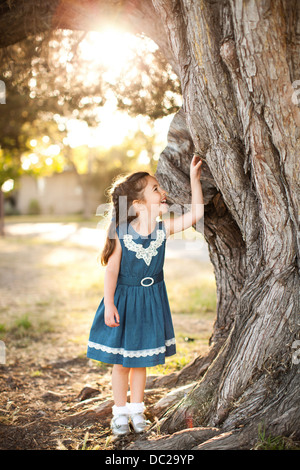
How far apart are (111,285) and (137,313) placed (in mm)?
263

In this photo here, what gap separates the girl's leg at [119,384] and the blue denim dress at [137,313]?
11 cm

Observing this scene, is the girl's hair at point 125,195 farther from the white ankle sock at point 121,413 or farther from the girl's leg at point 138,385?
the white ankle sock at point 121,413

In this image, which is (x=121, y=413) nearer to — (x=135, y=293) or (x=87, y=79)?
(x=135, y=293)

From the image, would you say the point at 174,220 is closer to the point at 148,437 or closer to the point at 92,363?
the point at 148,437

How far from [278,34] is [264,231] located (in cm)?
105

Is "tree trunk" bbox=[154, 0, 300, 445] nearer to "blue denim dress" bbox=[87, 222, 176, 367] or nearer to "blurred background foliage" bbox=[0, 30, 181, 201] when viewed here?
"blue denim dress" bbox=[87, 222, 176, 367]

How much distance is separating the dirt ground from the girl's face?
1.54 metres

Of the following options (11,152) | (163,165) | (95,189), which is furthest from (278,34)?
(95,189)

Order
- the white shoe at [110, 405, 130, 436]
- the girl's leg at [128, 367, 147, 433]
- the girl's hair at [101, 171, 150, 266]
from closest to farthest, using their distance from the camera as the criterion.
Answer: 1. the white shoe at [110, 405, 130, 436]
2. the girl's leg at [128, 367, 147, 433]
3. the girl's hair at [101, 171, 150, 266]

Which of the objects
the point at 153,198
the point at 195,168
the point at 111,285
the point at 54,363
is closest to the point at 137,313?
the point at 111,285

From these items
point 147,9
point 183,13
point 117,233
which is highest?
point 147,9

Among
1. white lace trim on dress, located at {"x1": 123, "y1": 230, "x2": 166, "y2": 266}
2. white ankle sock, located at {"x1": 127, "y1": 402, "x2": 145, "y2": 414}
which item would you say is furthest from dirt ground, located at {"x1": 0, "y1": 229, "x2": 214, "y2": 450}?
white lace trim on dress, located at {"x1": 123, "y1": 230, "x2": 166, "y2": 266}

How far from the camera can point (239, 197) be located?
262cm

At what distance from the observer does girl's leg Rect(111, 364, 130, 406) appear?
297 centimetres
